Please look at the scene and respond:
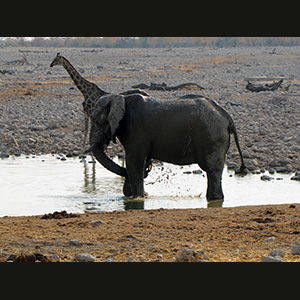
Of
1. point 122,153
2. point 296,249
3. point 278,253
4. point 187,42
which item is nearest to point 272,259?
point 278,253

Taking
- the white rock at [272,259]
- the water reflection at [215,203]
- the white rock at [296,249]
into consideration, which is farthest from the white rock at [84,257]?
the water reflection at [215,203]

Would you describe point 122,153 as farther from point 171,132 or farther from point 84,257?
point 84,257

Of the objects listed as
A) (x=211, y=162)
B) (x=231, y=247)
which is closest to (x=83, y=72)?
(x=211, y=162)

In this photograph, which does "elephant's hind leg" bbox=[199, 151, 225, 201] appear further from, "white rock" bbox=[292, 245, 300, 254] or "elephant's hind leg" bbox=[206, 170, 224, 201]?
"white rock" bbox=[292, 245, 300, 254]

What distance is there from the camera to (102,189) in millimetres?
11992

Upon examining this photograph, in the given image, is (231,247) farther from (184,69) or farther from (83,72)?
(184,69)

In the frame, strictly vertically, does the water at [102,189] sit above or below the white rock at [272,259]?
below

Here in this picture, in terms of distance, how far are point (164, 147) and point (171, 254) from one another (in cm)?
444

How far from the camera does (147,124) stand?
428 inches

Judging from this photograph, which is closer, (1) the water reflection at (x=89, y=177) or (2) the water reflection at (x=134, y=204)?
(2) the water reflection at (x=134, y=204)

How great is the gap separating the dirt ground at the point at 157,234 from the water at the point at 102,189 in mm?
1580

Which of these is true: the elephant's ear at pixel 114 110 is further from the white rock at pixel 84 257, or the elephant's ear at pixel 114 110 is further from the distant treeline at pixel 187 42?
the distant treeline at pixel 187 42

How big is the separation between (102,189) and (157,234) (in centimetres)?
454

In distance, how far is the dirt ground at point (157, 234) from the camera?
21.9ft
